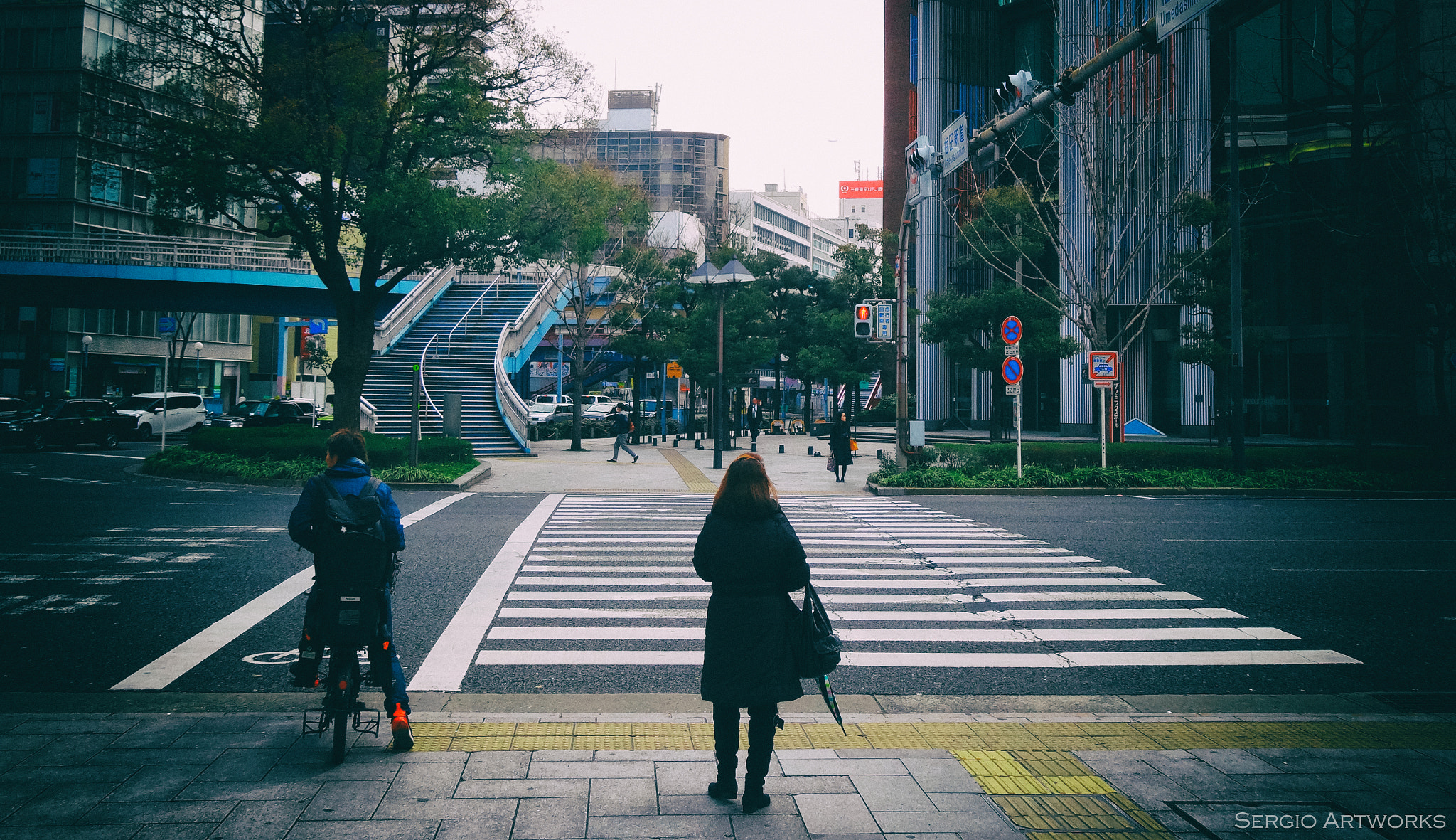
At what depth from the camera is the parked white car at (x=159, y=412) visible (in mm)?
34969

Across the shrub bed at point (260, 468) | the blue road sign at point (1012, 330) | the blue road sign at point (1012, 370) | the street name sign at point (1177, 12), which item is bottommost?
the shrub bed at point (260, 468)

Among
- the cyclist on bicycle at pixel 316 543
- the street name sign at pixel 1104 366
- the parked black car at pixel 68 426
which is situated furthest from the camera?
the parked black car at pixel 68 426

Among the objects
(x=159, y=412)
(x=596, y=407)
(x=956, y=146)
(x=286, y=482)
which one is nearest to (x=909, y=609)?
(x=956, y=146)

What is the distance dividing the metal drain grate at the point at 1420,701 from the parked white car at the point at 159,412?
38.6 meters

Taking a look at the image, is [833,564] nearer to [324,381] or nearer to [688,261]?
[688,261]

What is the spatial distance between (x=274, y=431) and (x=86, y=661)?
1801cm

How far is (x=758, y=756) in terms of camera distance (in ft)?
12.9

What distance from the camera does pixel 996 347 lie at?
31.1 metres

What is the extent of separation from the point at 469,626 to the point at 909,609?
12.9 ft

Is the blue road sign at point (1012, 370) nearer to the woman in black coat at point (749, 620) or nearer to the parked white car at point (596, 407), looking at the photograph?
the woman in black coat at point (749, 620)

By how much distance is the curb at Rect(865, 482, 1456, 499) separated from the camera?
18.8 meters

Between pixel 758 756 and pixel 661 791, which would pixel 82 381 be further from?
pixel 758 756

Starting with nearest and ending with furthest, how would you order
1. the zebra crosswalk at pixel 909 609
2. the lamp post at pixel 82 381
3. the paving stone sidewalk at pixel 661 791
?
the paving stone sidewalk at pixel 661 791 → the zebra crosswalk at pixel 909 609 → the lamp post at pixel 82 381

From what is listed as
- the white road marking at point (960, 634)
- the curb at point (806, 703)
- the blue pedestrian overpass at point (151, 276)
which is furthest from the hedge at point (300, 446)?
the curb at point (806, 703)
